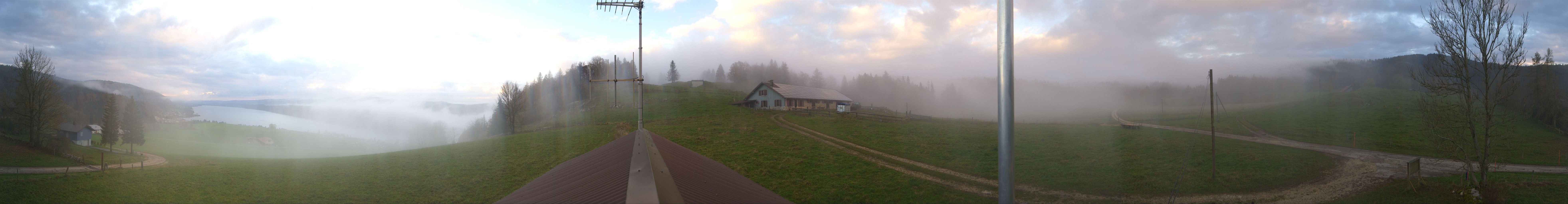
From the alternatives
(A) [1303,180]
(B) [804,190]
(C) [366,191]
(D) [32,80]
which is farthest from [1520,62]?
(D) [32,80]

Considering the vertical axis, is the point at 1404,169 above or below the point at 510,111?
below

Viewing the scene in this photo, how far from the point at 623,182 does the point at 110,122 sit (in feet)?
180

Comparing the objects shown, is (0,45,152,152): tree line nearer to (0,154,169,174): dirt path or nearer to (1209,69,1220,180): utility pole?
(0,154,169,174): dirt path

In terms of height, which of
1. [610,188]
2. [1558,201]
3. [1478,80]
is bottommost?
[1558,201]

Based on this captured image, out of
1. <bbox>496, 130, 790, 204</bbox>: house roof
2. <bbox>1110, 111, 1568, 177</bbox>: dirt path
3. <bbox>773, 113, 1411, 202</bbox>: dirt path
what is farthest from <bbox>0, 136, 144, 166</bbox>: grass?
<bbox>1110, 111, 1568, 177</bbox>: dirt path

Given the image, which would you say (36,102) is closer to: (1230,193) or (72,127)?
(72,127)

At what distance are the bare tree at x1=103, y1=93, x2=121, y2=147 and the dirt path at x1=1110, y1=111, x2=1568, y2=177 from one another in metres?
70.9

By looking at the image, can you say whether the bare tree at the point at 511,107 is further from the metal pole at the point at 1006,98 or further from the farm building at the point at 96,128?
the metal pole at the point at 1006,98

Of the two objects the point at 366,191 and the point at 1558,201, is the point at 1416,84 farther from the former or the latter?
the point at 366,191

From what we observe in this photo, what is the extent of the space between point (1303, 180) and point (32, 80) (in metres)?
66.2

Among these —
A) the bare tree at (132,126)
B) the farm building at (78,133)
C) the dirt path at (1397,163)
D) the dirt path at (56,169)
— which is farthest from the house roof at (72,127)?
the dirt path at (1397,163)

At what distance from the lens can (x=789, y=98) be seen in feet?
181

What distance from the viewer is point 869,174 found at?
798 inches

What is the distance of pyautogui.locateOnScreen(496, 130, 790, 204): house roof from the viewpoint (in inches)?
189
